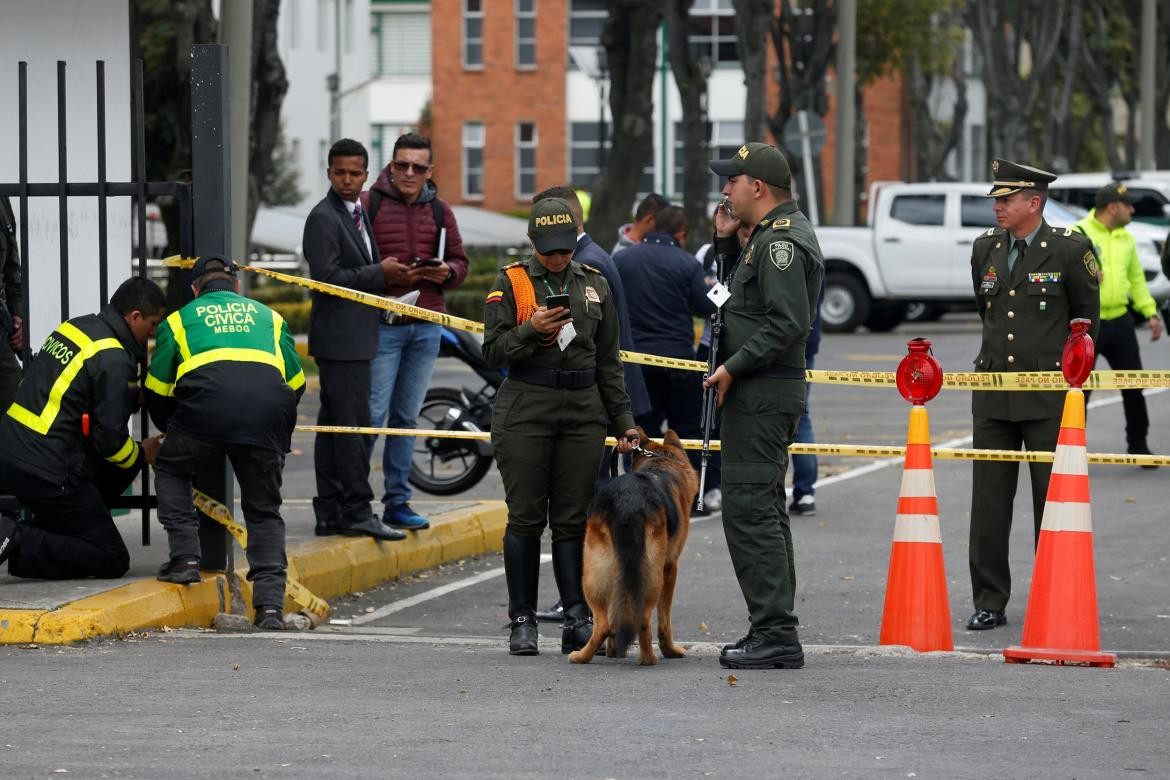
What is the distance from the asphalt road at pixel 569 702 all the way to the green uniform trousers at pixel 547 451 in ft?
1.84

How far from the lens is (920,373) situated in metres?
7.63

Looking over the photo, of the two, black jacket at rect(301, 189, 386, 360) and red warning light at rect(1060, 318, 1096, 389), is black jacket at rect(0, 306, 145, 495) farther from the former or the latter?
red warning light at rect(1060, 318, 1096, 389)

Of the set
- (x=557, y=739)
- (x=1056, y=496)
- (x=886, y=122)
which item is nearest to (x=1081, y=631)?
(x=1056, y=496)

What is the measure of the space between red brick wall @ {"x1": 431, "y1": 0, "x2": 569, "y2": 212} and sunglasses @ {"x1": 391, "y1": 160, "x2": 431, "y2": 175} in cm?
4689

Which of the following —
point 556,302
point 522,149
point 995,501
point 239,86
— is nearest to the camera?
point 556,302

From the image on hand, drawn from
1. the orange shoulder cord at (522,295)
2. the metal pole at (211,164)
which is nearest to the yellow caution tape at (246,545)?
the metal pole at (211,164)

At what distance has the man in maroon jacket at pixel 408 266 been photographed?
31.7ft

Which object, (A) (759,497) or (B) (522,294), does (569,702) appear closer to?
(A) (759,497)

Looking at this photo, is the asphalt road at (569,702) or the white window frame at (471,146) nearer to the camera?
the asphalt road at (569,702)

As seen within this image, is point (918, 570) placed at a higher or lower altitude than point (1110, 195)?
lower

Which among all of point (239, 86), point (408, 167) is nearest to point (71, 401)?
point (408, 167)

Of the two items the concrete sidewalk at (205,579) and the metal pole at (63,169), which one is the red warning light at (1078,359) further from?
the metal pole at (63,169)

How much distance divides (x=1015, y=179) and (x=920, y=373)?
1326 millimetres

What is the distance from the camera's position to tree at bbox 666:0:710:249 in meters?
30.9
